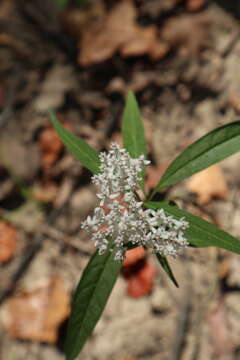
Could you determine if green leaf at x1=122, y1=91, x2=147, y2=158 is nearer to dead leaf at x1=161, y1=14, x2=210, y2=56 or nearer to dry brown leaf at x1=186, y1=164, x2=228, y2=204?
dry brown leaf at x1=186, y1=164, x2=228, y2=204

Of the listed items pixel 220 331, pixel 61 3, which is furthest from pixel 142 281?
pixel 61 3

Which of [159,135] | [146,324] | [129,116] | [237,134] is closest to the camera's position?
[237,134]

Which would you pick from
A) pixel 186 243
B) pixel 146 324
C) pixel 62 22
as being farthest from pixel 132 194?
pixel 62 22

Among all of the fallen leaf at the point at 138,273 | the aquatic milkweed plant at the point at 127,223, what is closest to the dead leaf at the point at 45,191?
the fallen leaf at the point at 138,273

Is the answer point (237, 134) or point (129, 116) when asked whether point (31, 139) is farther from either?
point (237, 134)

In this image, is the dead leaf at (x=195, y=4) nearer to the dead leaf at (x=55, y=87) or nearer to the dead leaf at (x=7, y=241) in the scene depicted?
the dead leaf at (x=55, y=87)

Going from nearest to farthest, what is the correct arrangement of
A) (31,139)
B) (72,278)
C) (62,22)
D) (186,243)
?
(186,243), (72,278), (31,139), (62,22)

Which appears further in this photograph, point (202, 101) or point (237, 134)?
point (202, 101)
